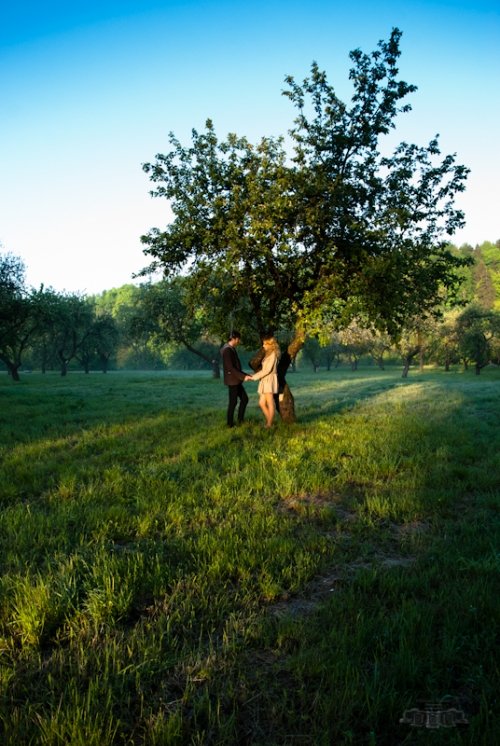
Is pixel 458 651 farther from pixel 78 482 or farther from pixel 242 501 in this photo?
pixel 78 482

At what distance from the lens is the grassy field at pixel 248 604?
244 centimetres

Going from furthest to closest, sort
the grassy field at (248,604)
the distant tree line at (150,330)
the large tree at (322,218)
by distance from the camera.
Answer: the distant tree line at (150,330) → the large tree at (322,218) → the grassy field at (248,604)

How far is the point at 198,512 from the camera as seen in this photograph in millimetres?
5598

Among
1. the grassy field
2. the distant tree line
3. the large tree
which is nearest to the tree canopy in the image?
the large tree

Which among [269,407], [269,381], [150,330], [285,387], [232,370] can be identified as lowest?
[269,407]

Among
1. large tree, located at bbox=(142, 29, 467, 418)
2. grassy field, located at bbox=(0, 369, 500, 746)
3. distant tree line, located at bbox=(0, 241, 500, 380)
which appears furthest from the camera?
distant tree line, located at bbox=(0, 241, 500, 380)

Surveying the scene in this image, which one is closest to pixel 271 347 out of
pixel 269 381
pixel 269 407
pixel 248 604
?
pixel 269 381

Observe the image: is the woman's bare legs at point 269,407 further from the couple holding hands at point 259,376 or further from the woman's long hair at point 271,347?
the woman's long hair at point 271,347

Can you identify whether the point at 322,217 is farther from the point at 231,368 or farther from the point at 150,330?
the point at 150,330

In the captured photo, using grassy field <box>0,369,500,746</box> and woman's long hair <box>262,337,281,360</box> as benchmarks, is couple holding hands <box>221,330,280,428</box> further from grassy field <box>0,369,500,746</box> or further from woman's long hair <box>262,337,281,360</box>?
grassy field <box>0,369,500,746</box>

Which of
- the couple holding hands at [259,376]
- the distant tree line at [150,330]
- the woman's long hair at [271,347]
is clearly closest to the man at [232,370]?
the couple holding hands at [259,376]

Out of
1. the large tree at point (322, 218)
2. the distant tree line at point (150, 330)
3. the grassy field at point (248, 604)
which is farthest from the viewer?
the distant tree line at point (150, 330)

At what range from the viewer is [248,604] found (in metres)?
3.55

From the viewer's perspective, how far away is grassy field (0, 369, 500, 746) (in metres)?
2.44
